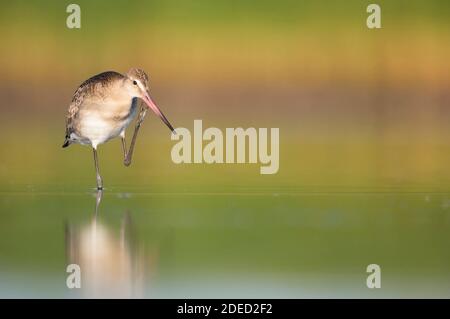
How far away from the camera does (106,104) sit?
6.92m

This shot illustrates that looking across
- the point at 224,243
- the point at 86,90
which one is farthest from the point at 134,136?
the point at 224,243

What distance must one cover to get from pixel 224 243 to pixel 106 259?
688 millimetres

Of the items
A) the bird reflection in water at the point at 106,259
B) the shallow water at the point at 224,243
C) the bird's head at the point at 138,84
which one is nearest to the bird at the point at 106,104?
the bird's head at the point at 138,84

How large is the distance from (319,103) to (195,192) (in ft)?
8.99

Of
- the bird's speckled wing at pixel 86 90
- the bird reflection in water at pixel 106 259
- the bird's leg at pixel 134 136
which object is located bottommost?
the bird reflection in water at pixel 106 259

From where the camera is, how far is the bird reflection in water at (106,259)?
4.23m

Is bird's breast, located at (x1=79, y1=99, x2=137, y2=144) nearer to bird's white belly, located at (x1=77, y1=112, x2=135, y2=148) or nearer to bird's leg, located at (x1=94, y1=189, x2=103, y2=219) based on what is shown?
bird's white belly, located at (x1=77, y1=112, x2=135, y2=148)

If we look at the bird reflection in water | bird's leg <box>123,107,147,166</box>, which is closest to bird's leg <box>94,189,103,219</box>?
the bird reflection in water

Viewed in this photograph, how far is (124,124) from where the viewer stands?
7.10 metres

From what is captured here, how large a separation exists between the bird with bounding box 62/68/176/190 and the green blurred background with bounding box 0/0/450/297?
358 millimetres

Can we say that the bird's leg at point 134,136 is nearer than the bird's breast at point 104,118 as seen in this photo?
No

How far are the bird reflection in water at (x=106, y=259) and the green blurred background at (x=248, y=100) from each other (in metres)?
0.90

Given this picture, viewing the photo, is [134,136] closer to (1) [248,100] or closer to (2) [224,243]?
(1) [248,100]

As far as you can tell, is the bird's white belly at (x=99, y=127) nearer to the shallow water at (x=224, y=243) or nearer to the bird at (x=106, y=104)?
the bird at (x=106, y=104)
